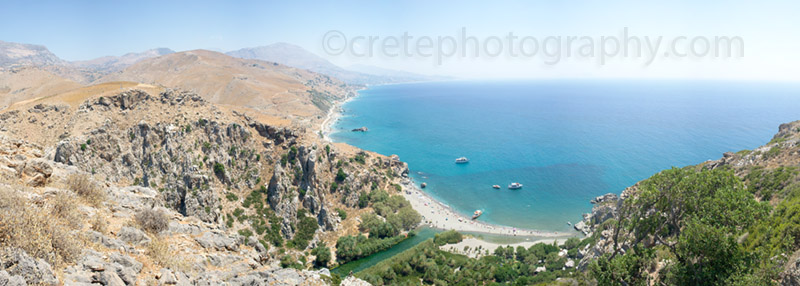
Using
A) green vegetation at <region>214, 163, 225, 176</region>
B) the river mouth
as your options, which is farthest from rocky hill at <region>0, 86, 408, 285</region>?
the river mouth

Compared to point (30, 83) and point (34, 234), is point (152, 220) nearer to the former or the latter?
point (34, 234)

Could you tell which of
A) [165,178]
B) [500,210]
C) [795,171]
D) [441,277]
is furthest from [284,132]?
[795,171]

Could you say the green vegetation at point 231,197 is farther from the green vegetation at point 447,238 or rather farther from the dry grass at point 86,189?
the dry grass at point 86,189

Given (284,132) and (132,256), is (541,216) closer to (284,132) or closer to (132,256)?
(284,132)

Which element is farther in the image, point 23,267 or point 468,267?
point 468,267

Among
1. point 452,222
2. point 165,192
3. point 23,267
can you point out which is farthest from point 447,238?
point 23,267
